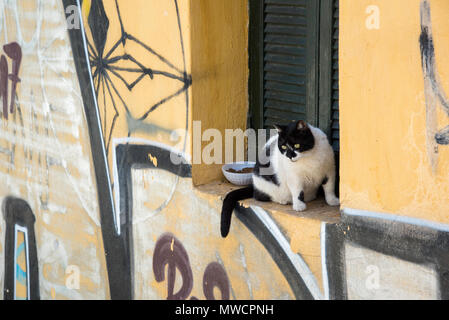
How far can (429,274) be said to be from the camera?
282cm

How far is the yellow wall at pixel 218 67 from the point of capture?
384 cm

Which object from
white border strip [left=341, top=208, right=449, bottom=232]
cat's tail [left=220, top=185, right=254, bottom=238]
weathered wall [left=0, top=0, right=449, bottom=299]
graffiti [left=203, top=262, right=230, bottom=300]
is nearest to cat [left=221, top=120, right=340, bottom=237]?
cat's tail [left=220, top=185, right=254, bottom=238]

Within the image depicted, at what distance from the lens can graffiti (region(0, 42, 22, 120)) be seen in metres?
5.34

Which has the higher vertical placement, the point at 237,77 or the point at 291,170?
the point at 237,77

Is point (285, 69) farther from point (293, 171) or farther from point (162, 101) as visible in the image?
point (162, 101)

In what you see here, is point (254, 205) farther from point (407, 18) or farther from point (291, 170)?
point (407, 18)

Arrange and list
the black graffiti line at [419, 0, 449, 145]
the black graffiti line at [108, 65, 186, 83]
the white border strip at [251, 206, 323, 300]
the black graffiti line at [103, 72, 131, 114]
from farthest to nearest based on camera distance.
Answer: the black graffiti line at [103, 72, 131, 114]
the black graffiti line at [108, 65, 186, 83]
the white border strip at [251, 206, 323, 300]
the black graffiti line at [419, 0, 449, 145]

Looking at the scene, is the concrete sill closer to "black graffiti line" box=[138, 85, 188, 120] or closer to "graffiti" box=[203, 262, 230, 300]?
"graffiti" box=[203, 262, 230, 300]

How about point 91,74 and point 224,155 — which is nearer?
point 224,155

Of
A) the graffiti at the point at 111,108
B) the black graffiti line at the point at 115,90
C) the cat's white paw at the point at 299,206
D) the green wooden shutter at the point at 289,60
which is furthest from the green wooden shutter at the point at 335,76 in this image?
the black graffiti line at the point at 115,90

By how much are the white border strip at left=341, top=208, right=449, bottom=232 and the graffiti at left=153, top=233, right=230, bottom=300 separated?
3.61 ft

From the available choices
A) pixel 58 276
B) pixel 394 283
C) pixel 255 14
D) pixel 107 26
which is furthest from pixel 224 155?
pixel 58 276

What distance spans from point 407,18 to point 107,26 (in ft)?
7.35

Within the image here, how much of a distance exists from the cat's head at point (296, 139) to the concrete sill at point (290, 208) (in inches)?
11.2
